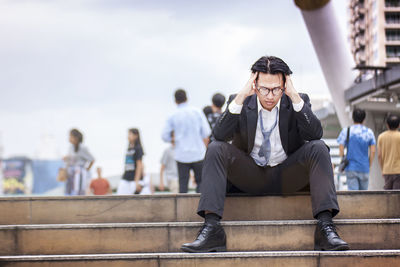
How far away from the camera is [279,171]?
4.48 meters

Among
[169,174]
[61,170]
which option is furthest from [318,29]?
[61,170]

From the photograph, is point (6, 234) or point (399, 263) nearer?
point (399, 263)

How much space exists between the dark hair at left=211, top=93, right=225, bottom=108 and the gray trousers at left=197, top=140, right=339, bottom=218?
3.01 m

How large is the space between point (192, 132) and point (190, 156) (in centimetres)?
34

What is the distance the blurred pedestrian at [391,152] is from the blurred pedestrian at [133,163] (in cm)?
338

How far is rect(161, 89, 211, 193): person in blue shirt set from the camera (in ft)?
23.5

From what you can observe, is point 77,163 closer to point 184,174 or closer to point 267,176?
point 184,174

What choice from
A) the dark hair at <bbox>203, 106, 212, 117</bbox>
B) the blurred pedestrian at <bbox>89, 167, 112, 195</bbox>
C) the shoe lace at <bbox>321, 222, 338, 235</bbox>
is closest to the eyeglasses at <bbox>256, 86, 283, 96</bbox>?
the shoe lace at <bbox>321, 222, 338, 235</bbox>

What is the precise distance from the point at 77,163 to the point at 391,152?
4626 millimetres

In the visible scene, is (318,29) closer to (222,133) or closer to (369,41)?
(222,133)

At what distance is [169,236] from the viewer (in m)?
4.34

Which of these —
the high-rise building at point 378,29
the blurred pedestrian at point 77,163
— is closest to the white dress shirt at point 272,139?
the blurred pedestrian at point 77,163

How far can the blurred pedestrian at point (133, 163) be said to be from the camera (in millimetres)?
8547

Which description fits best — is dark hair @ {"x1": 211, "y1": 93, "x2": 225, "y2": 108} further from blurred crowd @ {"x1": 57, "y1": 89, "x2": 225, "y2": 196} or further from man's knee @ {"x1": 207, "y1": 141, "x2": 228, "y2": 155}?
man's knee @ {"x1": 207, "y1": 141, "x2": 228, "y2": 155}
